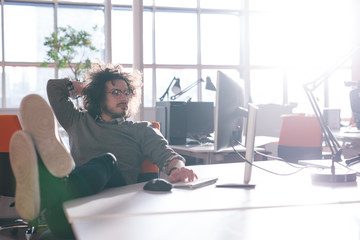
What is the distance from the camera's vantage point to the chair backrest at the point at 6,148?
2.51 m

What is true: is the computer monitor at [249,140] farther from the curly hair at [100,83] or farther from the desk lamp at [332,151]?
the curly hair at [100,83]

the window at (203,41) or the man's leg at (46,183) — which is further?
the window at (203,41)

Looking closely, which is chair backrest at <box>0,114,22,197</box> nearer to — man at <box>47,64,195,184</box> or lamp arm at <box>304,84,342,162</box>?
man at <box>47,64,195,184</box>

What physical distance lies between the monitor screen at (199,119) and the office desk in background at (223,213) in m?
2.15

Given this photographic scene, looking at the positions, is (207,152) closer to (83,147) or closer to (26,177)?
(83,147)

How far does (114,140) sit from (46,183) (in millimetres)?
898

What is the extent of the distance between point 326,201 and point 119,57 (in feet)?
22.8

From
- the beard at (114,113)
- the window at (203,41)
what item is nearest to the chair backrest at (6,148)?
the beard at (114,113)

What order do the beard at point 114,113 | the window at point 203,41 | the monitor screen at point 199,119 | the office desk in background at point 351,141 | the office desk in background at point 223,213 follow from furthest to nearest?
the window at point 203,41, the office desk in background at point 351,141, the monitor screen at point 199,119, the beard at point 114,113, the office desk in background at point 223,213

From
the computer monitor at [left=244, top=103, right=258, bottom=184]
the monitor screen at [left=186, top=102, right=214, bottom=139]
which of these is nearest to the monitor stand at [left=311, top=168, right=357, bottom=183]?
the computer monitor at [left=244, top=103, right=258, bottom=184]

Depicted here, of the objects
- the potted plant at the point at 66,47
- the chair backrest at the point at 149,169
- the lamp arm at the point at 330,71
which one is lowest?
the chair backrest at the point at 149,169

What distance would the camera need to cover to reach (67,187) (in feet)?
3.88

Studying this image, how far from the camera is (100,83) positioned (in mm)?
2195

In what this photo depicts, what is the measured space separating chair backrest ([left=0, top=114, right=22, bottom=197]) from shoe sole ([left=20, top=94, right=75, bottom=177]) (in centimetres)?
144
